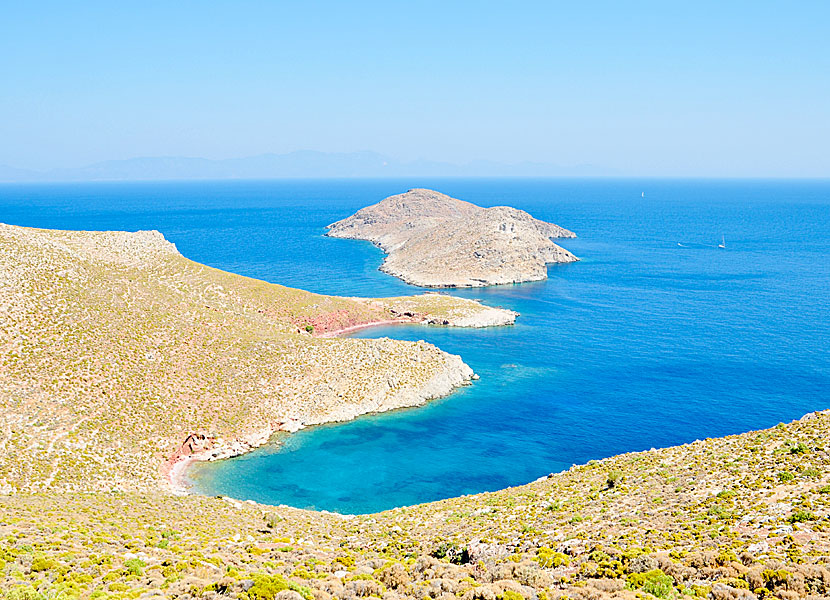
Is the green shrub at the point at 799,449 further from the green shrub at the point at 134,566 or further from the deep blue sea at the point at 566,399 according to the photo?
the green shrub at the point at 134,566

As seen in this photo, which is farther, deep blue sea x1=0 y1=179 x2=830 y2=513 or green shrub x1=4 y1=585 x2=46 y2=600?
deep blue sea x1=0 y1=179 x2=830 y2=513

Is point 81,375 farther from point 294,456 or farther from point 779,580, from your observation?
point 779,580

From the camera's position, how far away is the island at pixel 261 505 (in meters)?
25.0

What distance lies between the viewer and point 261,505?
50.9 m

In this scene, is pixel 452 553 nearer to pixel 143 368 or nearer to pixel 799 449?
pixel 799 449

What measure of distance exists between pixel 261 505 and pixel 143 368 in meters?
34.8

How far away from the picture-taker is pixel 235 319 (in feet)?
311

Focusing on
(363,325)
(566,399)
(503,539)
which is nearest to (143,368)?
(363,325)

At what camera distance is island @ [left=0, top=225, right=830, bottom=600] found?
25.0m

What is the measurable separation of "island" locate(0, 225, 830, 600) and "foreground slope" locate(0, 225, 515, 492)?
270 millimetres

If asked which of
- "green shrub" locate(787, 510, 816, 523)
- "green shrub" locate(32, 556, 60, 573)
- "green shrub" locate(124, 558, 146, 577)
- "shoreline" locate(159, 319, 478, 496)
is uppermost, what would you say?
"green shrub" locate(787, 510, 816, 523)

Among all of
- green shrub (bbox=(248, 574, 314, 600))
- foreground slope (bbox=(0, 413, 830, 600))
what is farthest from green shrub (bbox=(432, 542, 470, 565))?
green shrub (bbox=(248, 574, 314, 600))

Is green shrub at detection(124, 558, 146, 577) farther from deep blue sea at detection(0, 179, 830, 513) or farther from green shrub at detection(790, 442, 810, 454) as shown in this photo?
green shrub at detection(790, 442, 810, 454)

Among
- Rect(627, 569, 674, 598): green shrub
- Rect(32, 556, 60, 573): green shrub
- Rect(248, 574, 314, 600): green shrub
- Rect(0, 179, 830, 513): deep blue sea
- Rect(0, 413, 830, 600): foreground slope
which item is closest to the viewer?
Rect(627, 569, 674, 598): green shrub
